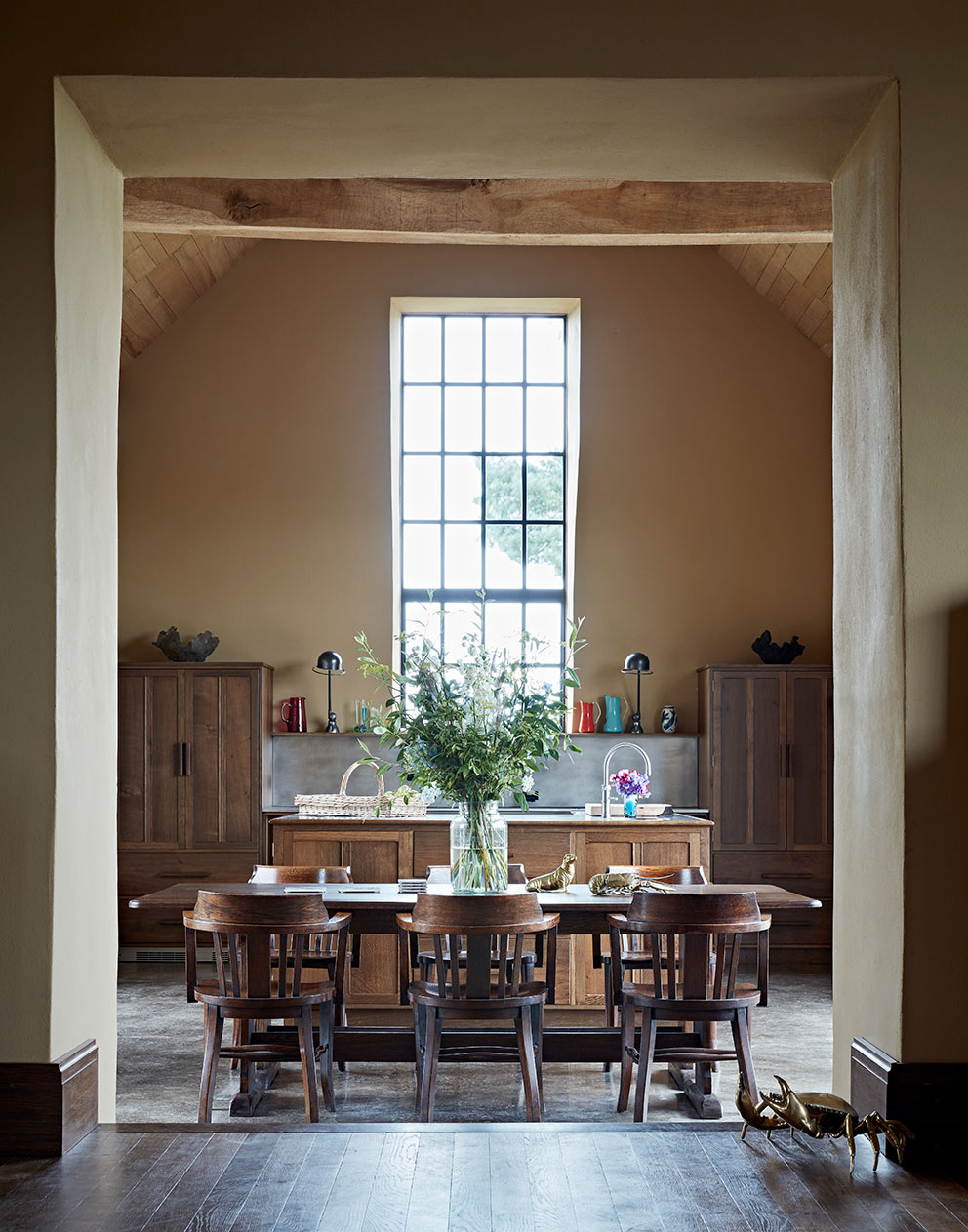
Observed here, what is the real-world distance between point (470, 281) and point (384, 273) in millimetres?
672

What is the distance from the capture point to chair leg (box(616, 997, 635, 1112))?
4.93 meters

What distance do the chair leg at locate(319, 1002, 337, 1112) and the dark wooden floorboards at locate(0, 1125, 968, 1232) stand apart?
173cm

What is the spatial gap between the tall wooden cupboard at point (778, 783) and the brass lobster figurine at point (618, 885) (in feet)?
11.6

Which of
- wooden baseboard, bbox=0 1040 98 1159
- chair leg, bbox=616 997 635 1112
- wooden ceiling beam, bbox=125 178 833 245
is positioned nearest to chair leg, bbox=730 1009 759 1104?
chair leg, bbox=616 997 635 1112

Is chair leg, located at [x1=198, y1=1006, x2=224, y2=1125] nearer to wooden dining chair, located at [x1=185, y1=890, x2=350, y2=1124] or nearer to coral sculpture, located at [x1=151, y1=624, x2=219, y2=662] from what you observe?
wooden dining chair, located at [x1=185, y1=890, x2=350, y2=1124]

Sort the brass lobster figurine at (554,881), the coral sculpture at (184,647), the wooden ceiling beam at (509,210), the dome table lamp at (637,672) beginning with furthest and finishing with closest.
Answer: the dome table lamp at (637,672)
the coral sculpture at (184,647)
the wooden ceiling beam at (509,210)
the brass lobster figurine at (554,881)

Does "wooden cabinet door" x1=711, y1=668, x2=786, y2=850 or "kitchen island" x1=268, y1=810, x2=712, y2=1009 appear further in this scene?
"wooden cabinet door" x1=711, y1=668, x2=786, y2=850

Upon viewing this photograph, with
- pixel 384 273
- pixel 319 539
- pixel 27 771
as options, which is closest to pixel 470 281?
pixel 384 273

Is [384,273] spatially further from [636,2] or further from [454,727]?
[636,2]

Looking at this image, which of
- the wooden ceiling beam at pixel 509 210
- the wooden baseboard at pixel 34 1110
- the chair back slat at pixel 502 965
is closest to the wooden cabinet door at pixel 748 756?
the wooden ceiling beam at pixel 509 210

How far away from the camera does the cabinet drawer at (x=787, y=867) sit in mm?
8875

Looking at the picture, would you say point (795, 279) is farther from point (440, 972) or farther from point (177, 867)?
point (440, 972)

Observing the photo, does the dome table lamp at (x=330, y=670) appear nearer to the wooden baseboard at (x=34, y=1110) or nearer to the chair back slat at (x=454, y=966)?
the chair back slat at (x=454, y=966)

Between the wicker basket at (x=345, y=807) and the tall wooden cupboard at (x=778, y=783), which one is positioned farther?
the tall wooden cupboard at (x=778, y=783)
